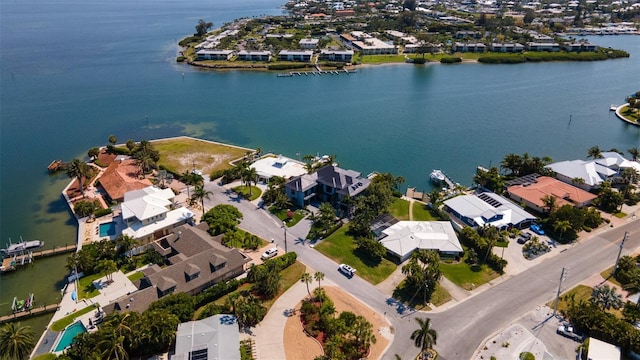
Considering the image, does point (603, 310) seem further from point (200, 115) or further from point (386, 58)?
point (386, 58)

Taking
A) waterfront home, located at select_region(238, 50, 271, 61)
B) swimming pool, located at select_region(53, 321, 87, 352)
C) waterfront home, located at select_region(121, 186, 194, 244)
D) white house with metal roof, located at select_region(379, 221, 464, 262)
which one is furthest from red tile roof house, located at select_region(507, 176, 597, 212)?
waterfront home, located at select_region(238, 50, 271, 61)

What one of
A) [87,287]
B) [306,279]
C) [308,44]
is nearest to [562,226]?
[306,279]

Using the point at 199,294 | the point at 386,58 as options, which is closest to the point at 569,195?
the point at 199,294

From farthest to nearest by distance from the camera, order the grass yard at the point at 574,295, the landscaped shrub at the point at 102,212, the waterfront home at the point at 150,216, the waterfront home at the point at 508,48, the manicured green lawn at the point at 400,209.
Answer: the waterfront home at the point at 508,48, the landscaped shrub at the point at 102,212, the manicured green lawn at the point at 400,209, the waterfront home at the point at 150,216, the grass yard at the point at 574,295

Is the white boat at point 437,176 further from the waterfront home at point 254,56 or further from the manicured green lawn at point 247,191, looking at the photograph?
the waterfront home at point 254,56

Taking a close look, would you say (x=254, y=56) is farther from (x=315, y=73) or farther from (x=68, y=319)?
(x=68, y=319)

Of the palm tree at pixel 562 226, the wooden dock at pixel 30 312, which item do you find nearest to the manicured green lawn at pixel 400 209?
the palm tree at pixel 562 226

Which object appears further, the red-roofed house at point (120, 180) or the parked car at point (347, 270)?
the red-roofed house at point (120, 180)
